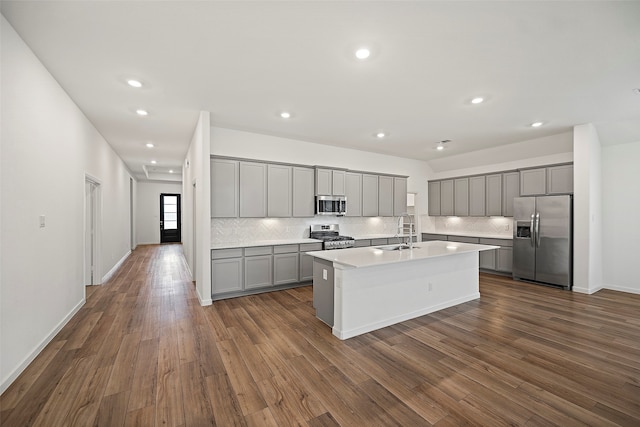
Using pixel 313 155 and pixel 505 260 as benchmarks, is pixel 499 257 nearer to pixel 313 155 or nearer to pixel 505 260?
pixel 505 260

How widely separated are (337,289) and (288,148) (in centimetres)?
343

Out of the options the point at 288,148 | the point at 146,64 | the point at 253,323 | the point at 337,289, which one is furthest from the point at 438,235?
the point at 146,64

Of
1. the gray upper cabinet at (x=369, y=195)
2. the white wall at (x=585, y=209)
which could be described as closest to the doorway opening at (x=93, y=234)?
the gray upper cabinet at (x=369, y=195)

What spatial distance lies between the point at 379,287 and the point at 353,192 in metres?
3.25

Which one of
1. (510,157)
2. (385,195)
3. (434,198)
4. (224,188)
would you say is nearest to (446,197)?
(434,198)

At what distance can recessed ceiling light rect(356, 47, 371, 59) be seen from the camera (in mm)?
2536

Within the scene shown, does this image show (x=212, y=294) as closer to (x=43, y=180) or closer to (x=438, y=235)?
(x=43, y=180)

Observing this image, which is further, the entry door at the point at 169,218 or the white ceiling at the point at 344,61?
the entry door at the point at 169,218

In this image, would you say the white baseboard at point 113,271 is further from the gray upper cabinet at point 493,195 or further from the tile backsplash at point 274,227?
the gray upper cabinet at point 493,195

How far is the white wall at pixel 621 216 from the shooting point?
4.93m

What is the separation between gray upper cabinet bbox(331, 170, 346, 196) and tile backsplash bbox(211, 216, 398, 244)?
65 centimetres

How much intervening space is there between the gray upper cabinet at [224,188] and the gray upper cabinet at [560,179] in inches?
239

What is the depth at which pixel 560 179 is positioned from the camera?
5.30 m

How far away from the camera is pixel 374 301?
11.1ft
